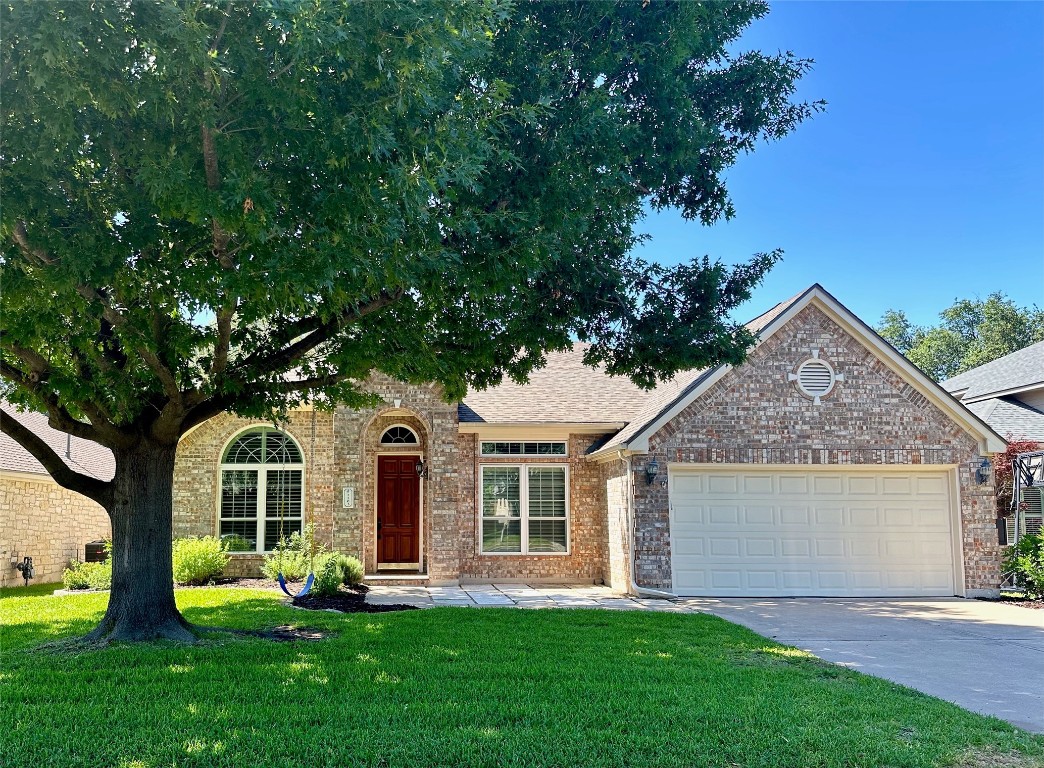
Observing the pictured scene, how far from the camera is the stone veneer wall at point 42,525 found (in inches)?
643

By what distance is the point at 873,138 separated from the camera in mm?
17062

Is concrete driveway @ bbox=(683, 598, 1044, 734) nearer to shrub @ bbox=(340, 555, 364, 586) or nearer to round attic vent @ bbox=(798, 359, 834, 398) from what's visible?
round attic vent @ bbox=(798, 359, 834, 398)

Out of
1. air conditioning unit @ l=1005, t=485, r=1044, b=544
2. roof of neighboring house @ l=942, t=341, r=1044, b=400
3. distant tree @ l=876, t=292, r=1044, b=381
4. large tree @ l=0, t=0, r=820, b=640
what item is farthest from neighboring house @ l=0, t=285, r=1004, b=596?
distant tree @ l=876, t=292, r=1044, b=381

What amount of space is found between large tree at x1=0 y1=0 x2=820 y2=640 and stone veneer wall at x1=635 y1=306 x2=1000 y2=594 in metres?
3.60

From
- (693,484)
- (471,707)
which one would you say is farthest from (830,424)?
(471,707)

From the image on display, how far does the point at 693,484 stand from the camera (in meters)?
14.8

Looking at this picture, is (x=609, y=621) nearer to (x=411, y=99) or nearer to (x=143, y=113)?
(x=411, y=99)

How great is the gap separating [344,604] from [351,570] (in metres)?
2.29

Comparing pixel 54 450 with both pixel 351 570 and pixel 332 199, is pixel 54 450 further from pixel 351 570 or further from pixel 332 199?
pixel 332 199

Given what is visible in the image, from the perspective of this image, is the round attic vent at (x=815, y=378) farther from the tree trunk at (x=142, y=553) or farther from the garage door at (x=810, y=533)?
the tree trunk at (x=142, y=553)

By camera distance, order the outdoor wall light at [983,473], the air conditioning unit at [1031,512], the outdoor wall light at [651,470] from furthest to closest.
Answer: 1. the air conditioning unit at [1031,512]
2. the outdoor wall light at [983,473]
3. the outdoor wall light at [651,470]

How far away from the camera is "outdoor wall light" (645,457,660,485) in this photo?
559 inches

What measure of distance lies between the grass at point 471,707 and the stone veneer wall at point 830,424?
232 inches

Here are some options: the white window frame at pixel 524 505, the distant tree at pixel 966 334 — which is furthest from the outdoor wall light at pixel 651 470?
the distant tree at pixel 966 334
